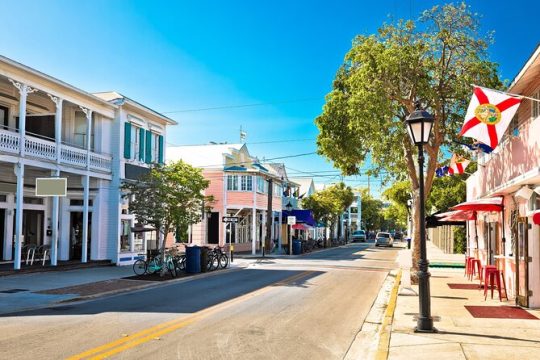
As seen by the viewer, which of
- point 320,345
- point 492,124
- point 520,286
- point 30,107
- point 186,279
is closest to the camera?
point 320,345

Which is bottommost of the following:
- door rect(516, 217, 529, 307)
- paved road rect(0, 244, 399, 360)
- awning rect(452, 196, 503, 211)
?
paved road rect(0, 244, 399, 360)

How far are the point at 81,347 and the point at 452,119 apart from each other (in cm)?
1360

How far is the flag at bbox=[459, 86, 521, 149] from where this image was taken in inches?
423

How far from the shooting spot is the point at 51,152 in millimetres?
22438

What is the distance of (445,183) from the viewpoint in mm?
41406

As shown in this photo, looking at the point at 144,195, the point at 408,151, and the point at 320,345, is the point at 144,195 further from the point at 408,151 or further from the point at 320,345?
the point at 320,345

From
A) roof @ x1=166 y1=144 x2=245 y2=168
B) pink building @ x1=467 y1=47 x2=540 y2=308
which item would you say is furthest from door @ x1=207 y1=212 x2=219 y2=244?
pink building @ x1=467 y1=47 x2=540 y2=308

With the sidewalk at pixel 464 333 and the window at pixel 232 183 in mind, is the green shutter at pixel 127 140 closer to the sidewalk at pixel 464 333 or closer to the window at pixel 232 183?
the window at pixel 232 183

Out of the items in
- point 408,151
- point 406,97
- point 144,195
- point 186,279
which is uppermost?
point 406,97

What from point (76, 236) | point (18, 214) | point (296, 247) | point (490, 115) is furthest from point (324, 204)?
point (490, 115)

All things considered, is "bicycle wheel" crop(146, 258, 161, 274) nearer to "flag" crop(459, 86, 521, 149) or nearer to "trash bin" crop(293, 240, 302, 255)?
"flag" crop(459, 86, 521, 149)

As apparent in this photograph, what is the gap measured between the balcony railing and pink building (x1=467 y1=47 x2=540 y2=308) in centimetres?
1665

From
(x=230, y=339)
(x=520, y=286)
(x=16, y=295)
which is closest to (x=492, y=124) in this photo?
(x=520, y=286)

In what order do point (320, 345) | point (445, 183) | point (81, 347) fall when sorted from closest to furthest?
point (81, 347) < point (320, 345) < point (445, 183)
